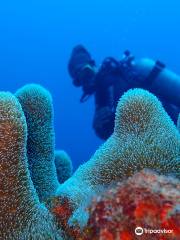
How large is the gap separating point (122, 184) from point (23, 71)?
72.6 meters

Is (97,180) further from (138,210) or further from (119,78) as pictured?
(119,78)

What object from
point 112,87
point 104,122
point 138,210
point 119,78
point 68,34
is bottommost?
point 138,210

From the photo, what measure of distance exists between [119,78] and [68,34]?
7004 cm

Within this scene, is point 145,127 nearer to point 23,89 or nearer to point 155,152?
point 155,152

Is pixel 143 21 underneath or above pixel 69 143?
above

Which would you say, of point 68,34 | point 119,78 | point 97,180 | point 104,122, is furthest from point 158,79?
point 68,34

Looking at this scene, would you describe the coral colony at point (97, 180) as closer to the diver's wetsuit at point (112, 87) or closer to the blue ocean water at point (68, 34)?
the diver's wetsuit at point (112, 87)

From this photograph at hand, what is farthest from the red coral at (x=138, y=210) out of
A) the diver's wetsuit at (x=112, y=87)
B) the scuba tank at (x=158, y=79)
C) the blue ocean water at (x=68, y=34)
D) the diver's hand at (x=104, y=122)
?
the blue ocean water at (x=68, y=34)

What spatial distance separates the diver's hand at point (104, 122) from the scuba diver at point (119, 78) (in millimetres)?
127

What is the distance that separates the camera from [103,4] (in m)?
71.8

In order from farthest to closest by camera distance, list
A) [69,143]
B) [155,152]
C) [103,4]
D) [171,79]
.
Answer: [103,4], [69,143], [171,79], [155,152]

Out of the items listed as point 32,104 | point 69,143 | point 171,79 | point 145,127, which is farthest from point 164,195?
point 69,143

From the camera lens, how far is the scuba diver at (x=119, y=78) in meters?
5.52

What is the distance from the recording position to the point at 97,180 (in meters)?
2.09
